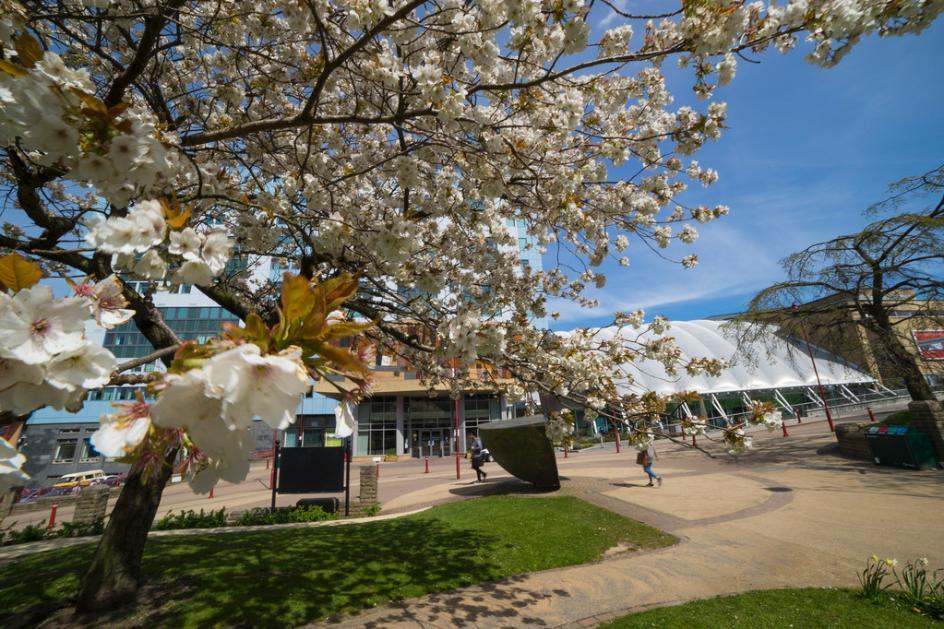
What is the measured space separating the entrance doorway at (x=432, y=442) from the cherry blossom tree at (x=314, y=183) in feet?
79.8

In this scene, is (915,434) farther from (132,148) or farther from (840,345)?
(132,148)

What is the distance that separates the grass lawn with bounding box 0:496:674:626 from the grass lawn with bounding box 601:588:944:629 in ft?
6.12

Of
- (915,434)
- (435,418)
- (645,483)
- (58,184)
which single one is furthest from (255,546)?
(435,418)

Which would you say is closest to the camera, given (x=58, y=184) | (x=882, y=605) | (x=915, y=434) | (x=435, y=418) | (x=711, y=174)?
(x=882, y=605)

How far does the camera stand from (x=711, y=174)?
6.52m

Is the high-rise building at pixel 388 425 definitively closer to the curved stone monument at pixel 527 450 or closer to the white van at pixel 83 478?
the white van at pixel 83 478

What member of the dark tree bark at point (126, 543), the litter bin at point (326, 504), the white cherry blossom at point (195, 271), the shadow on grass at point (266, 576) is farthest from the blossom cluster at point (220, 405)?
the litter bin at point (326, 504)

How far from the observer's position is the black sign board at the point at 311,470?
10148mm

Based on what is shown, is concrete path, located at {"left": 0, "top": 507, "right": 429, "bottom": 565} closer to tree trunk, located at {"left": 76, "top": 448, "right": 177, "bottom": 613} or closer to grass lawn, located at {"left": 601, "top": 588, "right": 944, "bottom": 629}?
tree trunk, located at {"left": 76, "top": 448, "right": 177, "bottom": 613}

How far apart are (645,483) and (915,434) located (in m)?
6.99

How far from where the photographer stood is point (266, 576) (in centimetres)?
524

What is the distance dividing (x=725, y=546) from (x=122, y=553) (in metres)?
7.85

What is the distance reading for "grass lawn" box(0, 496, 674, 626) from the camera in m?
4.41

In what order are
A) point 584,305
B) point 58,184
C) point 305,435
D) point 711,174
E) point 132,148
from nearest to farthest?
point 132,148 → point 711,174 → point 58,184 → point 584,305 → point 305,435
